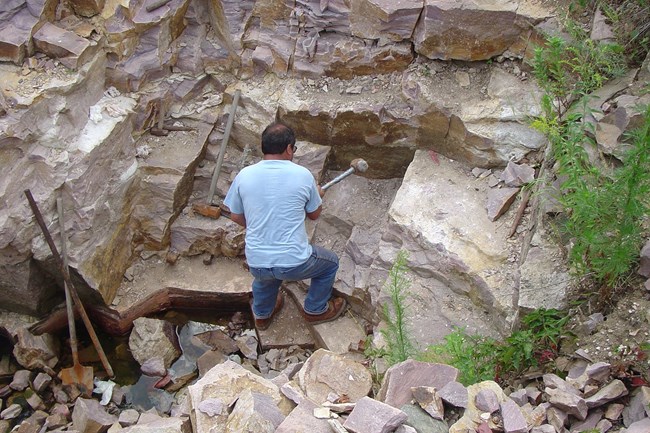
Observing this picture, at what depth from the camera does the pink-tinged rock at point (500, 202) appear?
4.75 metres

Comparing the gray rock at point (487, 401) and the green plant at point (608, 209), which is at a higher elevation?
the green plant at point (608, 209)

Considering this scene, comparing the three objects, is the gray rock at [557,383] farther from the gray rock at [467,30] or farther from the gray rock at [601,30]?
the gray rock at [467,30]

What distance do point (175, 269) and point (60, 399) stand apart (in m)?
1.33

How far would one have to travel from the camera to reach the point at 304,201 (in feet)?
14.8

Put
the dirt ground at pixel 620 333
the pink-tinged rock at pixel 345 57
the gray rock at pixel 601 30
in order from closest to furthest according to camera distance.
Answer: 1. the dirt ground at pixel 620 333
2. the gray rock at pixel 601 30
3. the pink-tinged rock at pixel 345 57

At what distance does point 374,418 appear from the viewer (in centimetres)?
309

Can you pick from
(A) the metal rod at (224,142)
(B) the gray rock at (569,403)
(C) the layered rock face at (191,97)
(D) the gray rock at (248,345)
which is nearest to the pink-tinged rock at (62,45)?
(C) the layered rock face at (191,97)

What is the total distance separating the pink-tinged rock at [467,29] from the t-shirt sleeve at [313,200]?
5.07 feet

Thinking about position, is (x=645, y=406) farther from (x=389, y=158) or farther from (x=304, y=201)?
(x=389, y=158)

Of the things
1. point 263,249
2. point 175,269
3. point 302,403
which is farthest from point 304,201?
point 175,269

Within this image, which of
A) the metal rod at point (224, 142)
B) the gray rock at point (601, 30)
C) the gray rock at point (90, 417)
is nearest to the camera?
the gray rock at point (601, 30)

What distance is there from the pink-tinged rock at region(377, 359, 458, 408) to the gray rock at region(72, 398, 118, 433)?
245 cm

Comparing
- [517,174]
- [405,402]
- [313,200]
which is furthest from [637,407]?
[313,200]

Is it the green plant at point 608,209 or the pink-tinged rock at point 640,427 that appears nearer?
the pink-tinged rock at point 640,427
